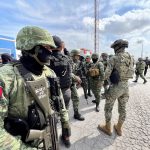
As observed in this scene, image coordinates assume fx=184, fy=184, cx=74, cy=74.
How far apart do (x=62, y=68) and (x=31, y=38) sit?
1870mm

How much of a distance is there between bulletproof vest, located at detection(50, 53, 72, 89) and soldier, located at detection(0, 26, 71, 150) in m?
1.68

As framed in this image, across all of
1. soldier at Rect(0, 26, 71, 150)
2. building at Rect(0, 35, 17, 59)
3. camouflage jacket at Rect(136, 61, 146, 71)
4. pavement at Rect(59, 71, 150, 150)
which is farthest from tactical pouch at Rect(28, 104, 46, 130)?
building at Rect(0, 35, 17, 59)

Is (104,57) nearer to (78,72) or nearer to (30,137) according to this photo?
(78,72)

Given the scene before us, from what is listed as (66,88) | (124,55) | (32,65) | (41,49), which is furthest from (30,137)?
(124,55)

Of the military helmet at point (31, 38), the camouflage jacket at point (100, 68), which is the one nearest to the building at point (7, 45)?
the camouflage jacket at point (100, 68)

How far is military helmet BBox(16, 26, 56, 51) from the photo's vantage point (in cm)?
146

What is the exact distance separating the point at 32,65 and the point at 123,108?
2.77 metres

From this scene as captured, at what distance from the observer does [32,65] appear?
1.48 meters

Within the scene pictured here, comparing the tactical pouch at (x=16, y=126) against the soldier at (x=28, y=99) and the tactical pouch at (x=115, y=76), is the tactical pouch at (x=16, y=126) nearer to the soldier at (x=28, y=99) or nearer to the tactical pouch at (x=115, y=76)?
the soldier at (x=28, y=99)

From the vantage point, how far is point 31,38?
146 cm

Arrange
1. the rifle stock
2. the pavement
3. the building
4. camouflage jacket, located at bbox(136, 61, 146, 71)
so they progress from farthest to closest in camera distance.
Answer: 1. the building
2. camouflage jacket, located at bbox(136, 61, 146, 71)
3. the pavement
4. the rifle stock

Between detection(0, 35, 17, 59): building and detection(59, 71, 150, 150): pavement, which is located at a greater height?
detection(0, 35, 17, 59): building

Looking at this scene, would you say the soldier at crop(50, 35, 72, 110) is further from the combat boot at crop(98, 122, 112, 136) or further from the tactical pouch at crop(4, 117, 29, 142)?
the tactical pouch at crop(4, 117, 29, 142)

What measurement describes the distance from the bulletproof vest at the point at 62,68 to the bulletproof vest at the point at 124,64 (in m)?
0.95
